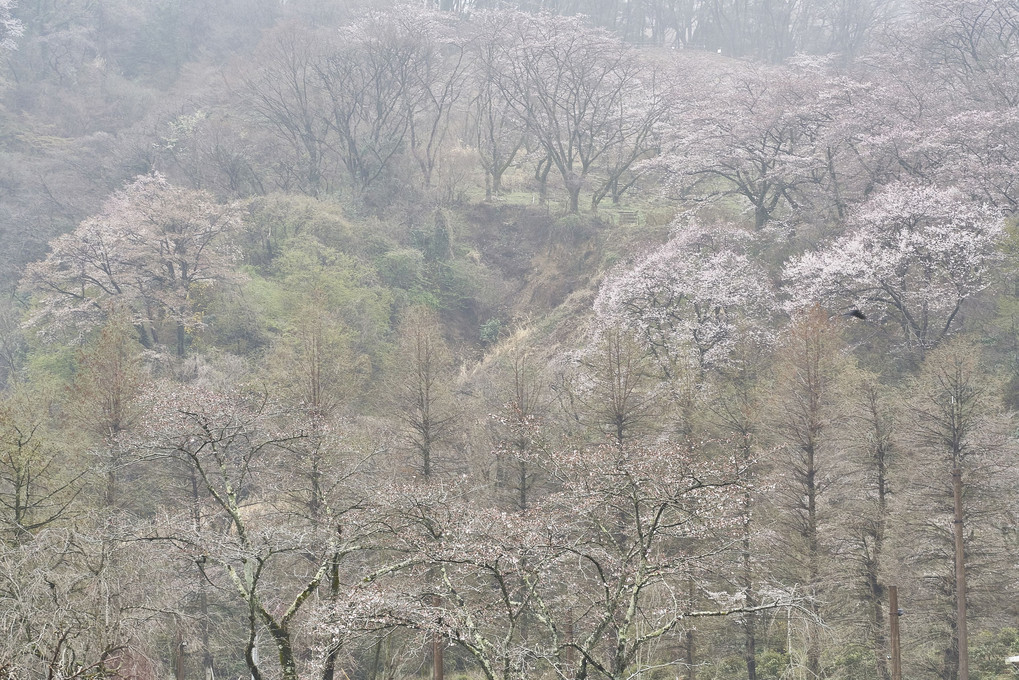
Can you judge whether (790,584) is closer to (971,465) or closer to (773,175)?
(971,465)

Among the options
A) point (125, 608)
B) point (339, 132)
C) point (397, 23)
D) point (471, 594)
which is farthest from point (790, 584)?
point (397, 23)

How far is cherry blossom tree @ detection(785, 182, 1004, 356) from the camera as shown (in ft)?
96.2

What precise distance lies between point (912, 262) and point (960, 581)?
1435 cm

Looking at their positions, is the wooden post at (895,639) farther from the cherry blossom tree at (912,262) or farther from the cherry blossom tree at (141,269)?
the cherry blossom tree at (141,269)

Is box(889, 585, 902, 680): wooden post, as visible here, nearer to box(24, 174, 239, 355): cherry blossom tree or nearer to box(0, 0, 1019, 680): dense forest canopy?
box(0, 0, 1019, 680): dense forest canopy

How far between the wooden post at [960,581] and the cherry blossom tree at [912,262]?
9.99 m

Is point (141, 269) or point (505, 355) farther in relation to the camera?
point (505, 355)

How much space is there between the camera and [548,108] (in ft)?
144

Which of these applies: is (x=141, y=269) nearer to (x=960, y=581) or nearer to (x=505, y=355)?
(x=505, y=355)

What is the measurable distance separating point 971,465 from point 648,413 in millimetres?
8170

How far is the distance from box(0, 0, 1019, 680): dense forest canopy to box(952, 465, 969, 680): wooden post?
0.30 ft

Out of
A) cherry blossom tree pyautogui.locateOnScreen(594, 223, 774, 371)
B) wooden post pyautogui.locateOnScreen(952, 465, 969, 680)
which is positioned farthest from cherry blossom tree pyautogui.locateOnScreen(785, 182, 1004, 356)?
wooden post pyautogui.locateOnScreen(952, 465, 969, 680)

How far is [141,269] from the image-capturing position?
36.0 meters

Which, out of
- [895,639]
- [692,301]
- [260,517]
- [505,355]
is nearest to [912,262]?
[692,301]
